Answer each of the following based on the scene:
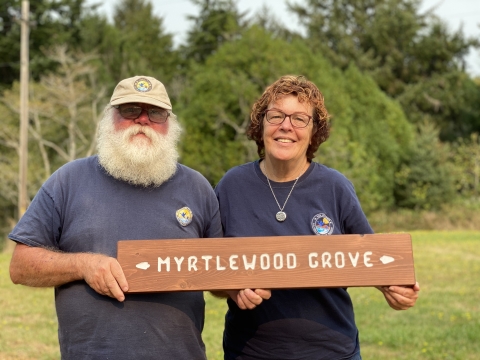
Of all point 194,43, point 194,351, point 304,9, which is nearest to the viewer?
point 194,351

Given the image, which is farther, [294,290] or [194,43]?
[194,43]

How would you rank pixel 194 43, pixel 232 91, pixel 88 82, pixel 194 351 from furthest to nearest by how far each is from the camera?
pixel 194 43 < pixel 88 82 < pixel 232 91 < pixel 194 351

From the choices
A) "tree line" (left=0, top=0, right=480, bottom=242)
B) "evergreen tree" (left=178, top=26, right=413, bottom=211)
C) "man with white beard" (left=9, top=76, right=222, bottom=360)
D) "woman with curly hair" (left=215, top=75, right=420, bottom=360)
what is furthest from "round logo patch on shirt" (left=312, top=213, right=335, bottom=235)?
"evergreen tree" (left=178, top=26, right=413, bottom=211)

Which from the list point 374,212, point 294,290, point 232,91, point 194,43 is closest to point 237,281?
point 294,290

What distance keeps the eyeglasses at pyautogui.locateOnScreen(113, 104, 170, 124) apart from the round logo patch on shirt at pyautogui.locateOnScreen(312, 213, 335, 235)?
3.02 feet

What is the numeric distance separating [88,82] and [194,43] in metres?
9.16

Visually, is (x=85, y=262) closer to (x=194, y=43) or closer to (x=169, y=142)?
(x=169, y=142)

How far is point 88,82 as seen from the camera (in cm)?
3653

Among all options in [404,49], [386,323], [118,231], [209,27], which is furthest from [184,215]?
[404,49]

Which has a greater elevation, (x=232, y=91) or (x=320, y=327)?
(x=232, y=91)

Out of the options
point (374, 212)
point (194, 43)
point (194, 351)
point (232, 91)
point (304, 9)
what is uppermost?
point (304, 9)

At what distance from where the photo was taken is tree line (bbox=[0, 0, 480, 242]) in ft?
97.9

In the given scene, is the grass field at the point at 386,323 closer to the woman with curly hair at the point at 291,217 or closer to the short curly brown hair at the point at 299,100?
the woman with curly hair at the point at 291,217

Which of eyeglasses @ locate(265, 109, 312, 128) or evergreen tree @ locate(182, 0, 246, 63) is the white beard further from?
evergreen tree @ locate(182, 0, 246, 63)
